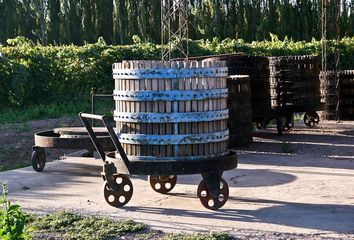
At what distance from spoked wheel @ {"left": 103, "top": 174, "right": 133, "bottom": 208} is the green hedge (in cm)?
1394

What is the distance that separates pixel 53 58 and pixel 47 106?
2.04 meters

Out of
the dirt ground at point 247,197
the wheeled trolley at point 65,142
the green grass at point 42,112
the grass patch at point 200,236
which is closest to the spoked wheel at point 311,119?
the dirt ground at point 247,197

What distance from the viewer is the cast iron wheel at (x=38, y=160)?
9.96 meters

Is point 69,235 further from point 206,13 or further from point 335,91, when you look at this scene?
point 206,13

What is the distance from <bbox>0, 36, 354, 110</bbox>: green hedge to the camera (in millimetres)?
20797

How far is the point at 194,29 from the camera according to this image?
40375 millimetres

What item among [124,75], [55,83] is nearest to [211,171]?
[124,75]

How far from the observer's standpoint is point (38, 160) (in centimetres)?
1002

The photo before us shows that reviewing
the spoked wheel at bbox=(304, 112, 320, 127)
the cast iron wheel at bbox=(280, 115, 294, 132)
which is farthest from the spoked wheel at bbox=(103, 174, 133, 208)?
the spoked wheel at bbox=(304, 112, 320, 127)

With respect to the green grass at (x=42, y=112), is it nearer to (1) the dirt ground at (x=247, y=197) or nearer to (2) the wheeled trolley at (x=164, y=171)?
(1) the dirt ground at (x=247, y=197)

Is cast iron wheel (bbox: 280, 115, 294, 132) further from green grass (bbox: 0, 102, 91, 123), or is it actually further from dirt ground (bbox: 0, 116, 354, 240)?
green grass (bbox: 0, 102, 91, 123)

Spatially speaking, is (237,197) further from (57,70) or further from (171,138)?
(57,70)

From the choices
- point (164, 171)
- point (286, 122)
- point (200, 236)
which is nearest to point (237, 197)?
point (164, 171)

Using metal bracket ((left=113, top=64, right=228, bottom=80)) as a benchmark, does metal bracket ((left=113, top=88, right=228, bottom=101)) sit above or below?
below
